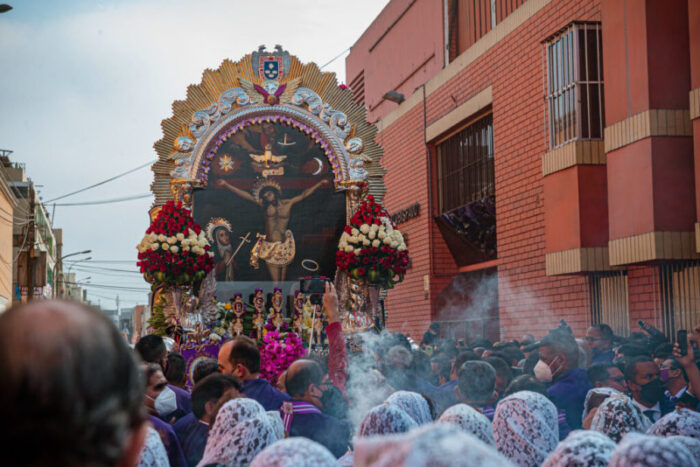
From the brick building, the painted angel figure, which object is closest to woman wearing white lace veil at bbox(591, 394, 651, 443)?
the painted angel figure

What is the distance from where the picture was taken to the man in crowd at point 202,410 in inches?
185

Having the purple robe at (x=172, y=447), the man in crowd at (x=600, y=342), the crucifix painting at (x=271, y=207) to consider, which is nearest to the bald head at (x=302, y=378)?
the purple robe at (x=172, y=447)

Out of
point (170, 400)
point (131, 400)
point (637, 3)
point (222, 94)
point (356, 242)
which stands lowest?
point (170, 400)

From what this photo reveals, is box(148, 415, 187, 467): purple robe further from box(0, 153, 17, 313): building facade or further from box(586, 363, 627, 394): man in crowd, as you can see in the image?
box(0, 153, 17, 313): building facade

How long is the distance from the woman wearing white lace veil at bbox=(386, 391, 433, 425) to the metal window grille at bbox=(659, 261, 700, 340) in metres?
8.99

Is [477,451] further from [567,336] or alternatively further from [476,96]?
[476,96]

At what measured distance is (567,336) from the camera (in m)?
6.73

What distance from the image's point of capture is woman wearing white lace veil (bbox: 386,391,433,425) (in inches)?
191

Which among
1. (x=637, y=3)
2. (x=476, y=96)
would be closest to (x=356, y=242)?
(x=637, y=3)

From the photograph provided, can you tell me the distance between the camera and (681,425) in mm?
3854

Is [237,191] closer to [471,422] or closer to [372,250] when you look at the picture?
[372,250]

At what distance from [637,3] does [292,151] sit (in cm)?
604

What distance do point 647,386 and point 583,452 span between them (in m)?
3.39

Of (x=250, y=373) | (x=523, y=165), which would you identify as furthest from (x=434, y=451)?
(x=523, y=165)
